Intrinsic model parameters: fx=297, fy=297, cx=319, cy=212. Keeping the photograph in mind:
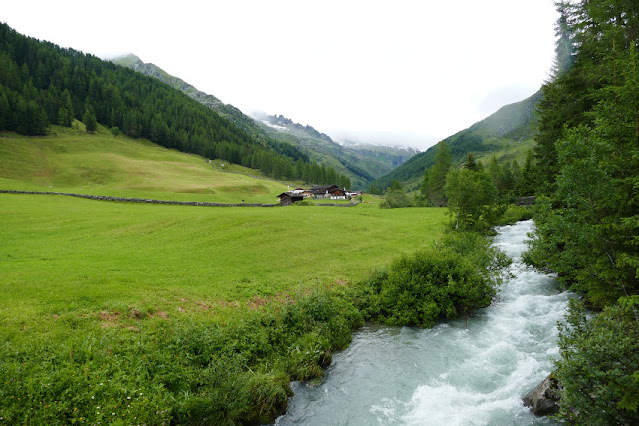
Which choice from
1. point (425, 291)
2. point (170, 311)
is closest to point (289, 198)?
point (425, 291)

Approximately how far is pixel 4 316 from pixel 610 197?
89.7ft

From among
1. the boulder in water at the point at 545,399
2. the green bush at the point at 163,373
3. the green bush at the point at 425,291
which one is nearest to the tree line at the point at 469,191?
the green bush at the point at 425,291

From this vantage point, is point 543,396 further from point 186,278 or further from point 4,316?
point 4,316

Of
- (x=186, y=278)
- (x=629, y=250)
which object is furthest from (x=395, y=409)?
(x=186, y=278)

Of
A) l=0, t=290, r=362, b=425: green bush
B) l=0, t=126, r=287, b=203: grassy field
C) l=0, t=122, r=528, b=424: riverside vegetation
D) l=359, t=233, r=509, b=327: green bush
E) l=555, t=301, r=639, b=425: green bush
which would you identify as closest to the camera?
l=555, t=301, r=639, b=425: green bush

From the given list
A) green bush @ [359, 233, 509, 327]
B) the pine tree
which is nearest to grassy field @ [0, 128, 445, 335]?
green bush @ [359, 233, 509, 327]

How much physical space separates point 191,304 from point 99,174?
107296 mm

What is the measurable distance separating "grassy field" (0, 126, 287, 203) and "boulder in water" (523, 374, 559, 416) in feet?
253

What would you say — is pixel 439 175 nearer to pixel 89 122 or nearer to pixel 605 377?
pixel 605 377

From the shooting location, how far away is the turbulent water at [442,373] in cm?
1268

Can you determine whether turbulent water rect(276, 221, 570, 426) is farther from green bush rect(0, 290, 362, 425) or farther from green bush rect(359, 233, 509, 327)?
green bush rect(0, 290, 362, 425)

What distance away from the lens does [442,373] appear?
15.3 metres

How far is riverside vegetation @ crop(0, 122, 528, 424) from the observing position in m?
11.0

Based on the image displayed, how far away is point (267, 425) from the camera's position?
12367 millimetres
